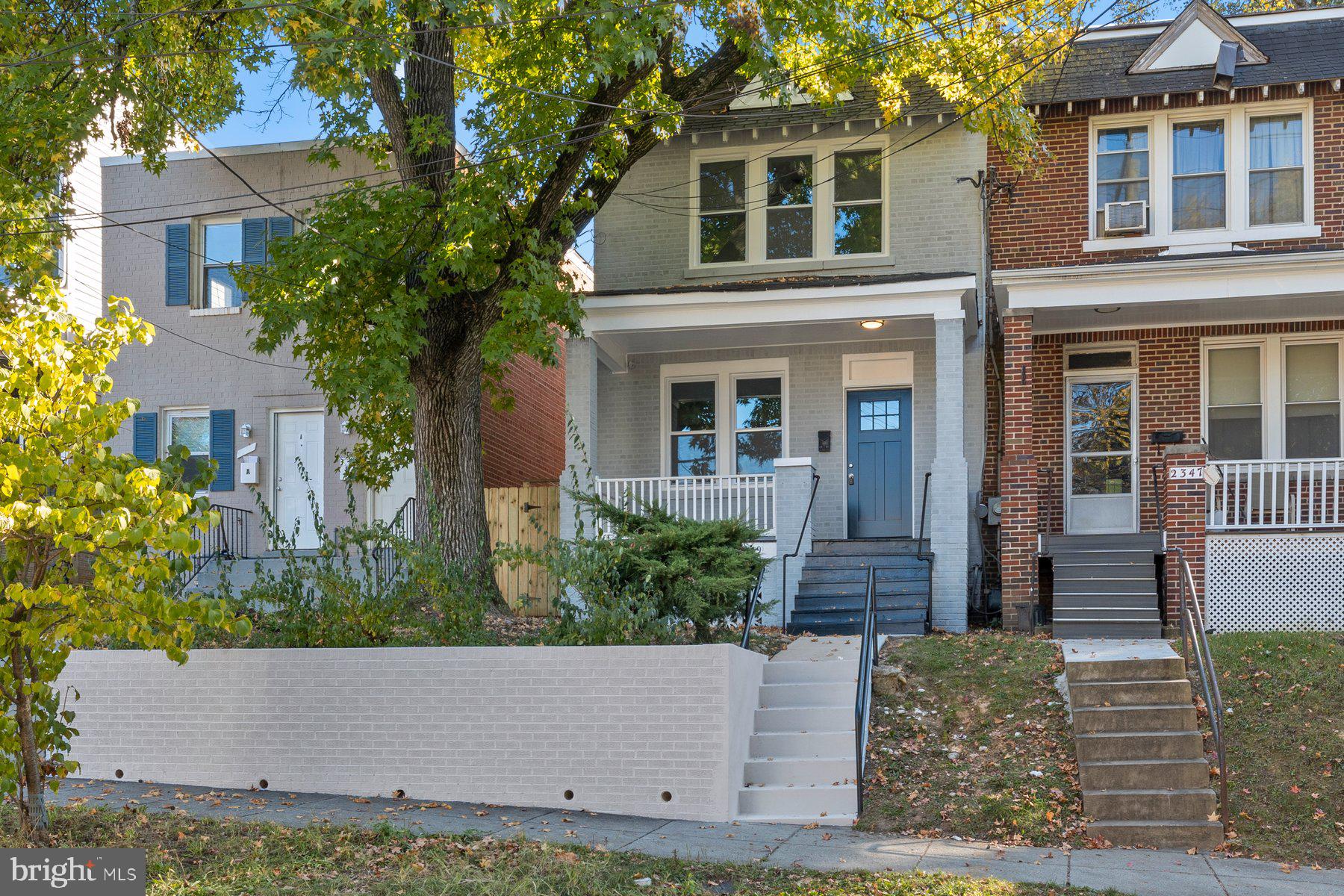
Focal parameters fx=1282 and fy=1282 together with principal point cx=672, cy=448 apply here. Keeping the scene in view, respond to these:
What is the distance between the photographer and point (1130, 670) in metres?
10.7

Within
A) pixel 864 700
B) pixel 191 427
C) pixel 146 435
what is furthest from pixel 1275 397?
pixel 146 435

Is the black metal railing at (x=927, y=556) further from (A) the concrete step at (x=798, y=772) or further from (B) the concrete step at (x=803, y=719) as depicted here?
(A) the concrete step at (x=798, y=772)

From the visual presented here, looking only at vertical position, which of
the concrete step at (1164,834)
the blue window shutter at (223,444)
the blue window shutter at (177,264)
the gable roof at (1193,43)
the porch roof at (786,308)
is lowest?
the concrete step at (1164,834)

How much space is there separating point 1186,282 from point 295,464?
12404mm

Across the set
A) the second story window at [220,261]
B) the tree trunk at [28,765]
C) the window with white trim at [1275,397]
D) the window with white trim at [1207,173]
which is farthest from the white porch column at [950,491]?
the second story window at [220,261]

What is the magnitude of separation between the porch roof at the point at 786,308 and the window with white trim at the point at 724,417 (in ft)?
3.17

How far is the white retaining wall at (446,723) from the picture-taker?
9.40 metres

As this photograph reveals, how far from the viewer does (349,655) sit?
400 inches

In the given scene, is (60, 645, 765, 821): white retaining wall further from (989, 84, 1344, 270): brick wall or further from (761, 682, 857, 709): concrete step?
(989, 84, 1344, 270): brick wall

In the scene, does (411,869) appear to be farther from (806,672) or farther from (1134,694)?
(1134,694)

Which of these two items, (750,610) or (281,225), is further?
(281,225)

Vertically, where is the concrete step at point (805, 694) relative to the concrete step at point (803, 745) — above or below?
above

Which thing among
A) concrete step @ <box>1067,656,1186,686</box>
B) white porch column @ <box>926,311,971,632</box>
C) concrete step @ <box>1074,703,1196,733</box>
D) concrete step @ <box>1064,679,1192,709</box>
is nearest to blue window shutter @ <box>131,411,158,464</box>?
white porch column @ <box>926,311,971,632</box>

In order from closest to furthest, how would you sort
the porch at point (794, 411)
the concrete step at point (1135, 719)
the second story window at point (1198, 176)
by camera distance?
the concrete step at point (1135, 719) → the porch at point (794, 411) → the second story window at point (1198, 176)
